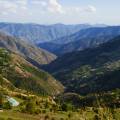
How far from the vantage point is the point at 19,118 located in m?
116

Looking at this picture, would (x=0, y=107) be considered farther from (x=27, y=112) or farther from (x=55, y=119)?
(x=55, y=119)

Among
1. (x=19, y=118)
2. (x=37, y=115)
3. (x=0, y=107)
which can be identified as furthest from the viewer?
(x=0, y=107)

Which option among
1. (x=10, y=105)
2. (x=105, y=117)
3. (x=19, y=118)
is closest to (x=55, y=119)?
(x=19, y=118)

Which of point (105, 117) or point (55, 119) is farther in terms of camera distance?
point (55, 119)

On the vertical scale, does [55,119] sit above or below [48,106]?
below

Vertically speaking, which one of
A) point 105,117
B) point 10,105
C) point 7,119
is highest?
point 10,105

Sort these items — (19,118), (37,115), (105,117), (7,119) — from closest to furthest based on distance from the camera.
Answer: (105,117)
(7,119)
(19,118)
(37,115)

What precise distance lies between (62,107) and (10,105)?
28.1m

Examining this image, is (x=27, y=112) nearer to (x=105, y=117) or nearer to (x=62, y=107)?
(x=62, y=107)

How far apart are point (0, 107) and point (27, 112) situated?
14.7 meters

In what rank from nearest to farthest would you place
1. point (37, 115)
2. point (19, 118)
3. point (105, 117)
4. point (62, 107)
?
1. point (105, 117)
2. point (19, 118)
3. point (37, 115)
4. point (62, 107)

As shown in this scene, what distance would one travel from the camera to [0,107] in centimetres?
14362

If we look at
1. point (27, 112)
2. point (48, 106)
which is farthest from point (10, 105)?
→ point (48, 106)

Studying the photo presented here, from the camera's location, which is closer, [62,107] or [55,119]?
[55,119]
